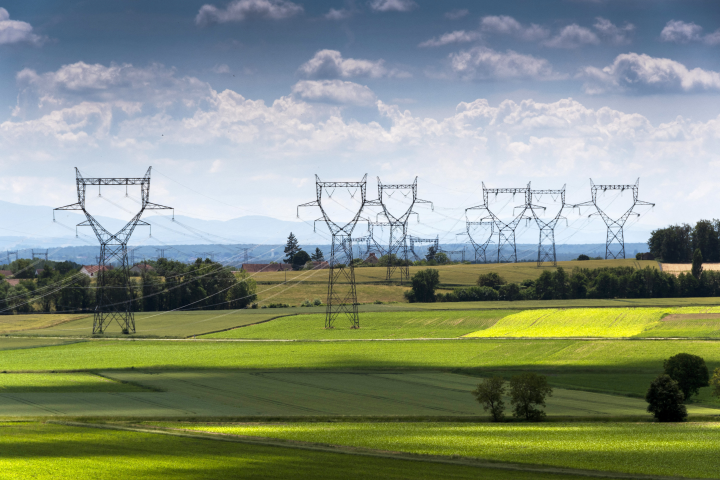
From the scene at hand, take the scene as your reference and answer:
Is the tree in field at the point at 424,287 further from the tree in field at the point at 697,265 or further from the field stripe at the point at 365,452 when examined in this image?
the field stripe at the point at 365,452

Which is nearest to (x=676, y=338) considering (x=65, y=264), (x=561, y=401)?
(x=561, y=401)

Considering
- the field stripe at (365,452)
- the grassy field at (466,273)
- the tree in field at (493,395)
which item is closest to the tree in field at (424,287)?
the grassy field at (466,273)

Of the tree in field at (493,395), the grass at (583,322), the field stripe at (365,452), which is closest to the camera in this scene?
the field stripe at (365,452)

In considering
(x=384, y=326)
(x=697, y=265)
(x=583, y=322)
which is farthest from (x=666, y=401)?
(x=697, y=265)

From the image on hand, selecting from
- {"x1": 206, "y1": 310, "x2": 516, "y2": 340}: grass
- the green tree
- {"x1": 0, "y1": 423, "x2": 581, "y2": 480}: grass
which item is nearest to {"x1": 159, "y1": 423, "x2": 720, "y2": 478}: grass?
{"x1": 0, "y1": 423, "x2": 581, "y2": 480}: grass

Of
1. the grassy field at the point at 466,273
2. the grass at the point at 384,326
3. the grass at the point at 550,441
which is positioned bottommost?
the grass at the point at 384,326

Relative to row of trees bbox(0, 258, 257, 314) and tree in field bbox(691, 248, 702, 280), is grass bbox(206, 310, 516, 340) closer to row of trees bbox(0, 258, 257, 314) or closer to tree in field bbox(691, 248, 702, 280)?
row of trees bbox(0, 258, 257, 314)
